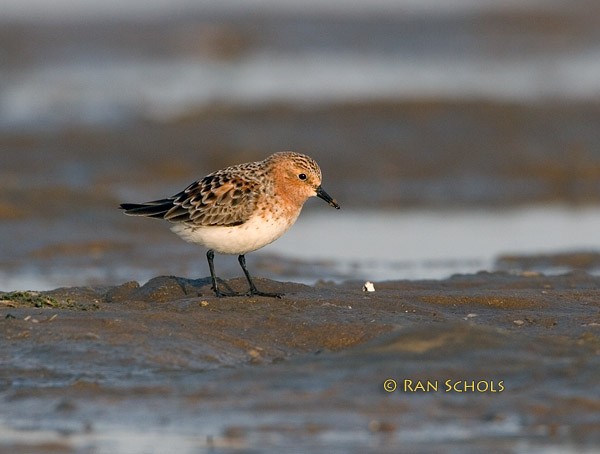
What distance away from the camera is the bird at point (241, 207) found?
948 centimetres

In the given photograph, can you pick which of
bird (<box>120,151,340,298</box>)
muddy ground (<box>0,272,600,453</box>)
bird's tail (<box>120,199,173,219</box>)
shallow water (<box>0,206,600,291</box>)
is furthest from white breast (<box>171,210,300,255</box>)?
shallow water (<box>0,206,600,291</box>)

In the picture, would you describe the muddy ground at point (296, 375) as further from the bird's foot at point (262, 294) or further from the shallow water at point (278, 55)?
the shallow water at point (278, 55)

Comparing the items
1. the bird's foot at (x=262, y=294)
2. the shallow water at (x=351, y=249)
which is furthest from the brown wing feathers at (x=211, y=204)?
the shallow water at (x=351, y=249)

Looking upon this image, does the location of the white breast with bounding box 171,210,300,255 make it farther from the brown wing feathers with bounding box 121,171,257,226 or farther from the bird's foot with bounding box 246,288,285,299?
the bird's foot with bounding box 246,288,285,299

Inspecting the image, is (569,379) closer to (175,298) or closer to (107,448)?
(107,448)

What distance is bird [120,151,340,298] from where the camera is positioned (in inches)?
373

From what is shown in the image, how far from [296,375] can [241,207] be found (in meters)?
2.51

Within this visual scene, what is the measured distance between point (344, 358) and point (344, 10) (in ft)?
92.3

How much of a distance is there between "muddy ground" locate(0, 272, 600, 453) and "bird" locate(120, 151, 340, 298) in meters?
0.51

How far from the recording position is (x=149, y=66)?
28.5m

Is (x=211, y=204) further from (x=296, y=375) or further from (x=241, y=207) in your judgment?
(x=296, y=375)

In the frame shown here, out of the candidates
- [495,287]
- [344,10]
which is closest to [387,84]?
[344,10]

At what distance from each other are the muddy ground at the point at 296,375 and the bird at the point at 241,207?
1.67 ft

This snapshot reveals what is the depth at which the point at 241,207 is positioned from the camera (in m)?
9.52
